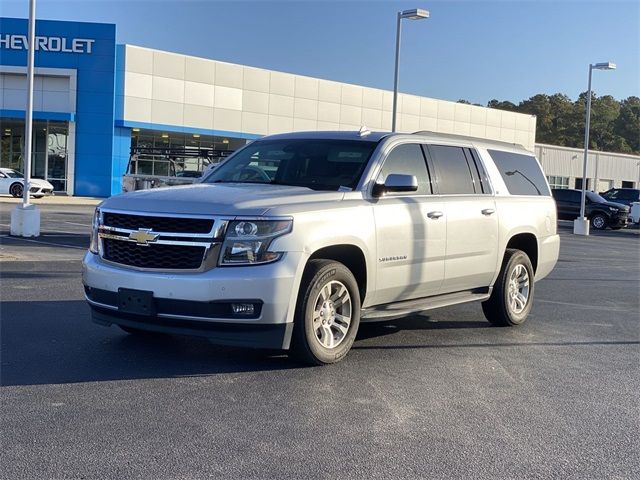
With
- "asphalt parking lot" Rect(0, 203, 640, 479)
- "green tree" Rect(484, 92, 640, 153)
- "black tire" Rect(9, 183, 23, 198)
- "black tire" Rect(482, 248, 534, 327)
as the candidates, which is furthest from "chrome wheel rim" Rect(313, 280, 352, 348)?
"green tree" Rect(484, 92, 640, 153)

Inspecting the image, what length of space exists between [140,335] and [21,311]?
182 centimetres

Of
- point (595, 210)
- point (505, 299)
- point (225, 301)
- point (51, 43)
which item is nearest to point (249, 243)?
point (225, 301)

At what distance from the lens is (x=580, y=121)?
94.3 meters

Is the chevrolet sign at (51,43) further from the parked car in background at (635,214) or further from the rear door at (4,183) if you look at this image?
the parked car in background at (635,214)

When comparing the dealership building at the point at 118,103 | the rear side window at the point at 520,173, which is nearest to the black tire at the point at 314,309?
the rear side window at the point at 520,173

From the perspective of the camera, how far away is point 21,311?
26.4 ft

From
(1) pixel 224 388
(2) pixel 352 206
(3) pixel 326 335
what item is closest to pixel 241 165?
(2) pixel 352 206

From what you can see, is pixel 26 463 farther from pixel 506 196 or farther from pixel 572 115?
pixel 572 115

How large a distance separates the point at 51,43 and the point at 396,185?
37.5m

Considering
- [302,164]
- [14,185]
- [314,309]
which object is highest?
[302,164]

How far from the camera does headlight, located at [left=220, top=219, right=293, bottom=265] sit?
5605 millimetres

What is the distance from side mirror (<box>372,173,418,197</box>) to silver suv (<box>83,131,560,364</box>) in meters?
0.01

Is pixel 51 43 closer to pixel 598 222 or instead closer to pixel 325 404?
pixel 598 222

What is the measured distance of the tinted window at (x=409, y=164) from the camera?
6961 mm
